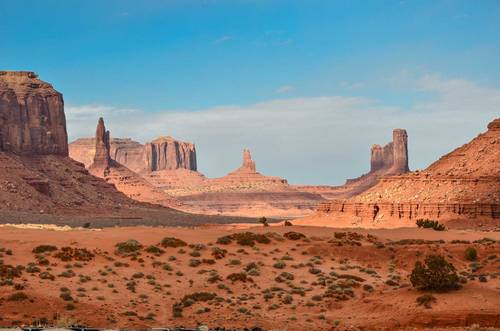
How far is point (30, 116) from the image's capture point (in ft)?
474

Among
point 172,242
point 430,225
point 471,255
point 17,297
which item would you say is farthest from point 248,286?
point 430,225

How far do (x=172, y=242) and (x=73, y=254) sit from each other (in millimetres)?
6510

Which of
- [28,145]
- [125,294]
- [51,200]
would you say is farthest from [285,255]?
[28,145]

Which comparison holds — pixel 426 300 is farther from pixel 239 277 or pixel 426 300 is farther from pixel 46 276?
pixel 46 276

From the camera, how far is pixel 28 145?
14038 centimetres

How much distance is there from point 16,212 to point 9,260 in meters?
67.8

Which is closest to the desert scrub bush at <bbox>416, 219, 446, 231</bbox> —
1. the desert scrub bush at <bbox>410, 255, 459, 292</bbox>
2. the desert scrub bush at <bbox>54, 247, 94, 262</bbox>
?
the desert scrub bush at <bbox>410, 255, 459, 292</bbox>

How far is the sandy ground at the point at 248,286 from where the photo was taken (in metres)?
34.7

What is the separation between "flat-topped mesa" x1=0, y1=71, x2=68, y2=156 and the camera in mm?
138375

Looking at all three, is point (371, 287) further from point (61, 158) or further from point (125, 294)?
point (61, 158)

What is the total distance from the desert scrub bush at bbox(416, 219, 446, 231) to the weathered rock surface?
3.34m

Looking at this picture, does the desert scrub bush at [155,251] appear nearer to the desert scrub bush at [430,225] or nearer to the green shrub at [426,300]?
the green shrub at [426,300]

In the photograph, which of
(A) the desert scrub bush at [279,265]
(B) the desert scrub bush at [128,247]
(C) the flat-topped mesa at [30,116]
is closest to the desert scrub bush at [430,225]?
(A) the desert scrub bush at [279,265]

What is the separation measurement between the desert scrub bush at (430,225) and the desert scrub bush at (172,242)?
2579 centimetres
